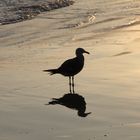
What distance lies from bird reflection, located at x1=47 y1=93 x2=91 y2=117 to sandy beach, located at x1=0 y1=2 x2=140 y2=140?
11cm

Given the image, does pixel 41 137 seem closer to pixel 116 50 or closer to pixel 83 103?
pixel 83 103

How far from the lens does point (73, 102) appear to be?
433 inches

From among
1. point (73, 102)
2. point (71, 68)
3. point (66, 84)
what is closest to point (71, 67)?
point (71, 68)

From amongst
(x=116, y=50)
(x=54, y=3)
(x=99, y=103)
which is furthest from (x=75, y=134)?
(x=54, y=3)

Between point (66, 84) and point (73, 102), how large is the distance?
4.86ft

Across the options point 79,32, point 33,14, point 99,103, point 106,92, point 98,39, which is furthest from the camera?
point 33,14

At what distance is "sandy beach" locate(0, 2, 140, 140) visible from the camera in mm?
8867

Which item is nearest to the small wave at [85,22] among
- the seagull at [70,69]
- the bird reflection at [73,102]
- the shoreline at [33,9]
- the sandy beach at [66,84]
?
the sandy beach at [66,84]

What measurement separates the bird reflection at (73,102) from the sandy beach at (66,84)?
0.11 m

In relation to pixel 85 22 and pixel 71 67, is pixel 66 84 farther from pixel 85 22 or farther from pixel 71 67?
pixel 85 22

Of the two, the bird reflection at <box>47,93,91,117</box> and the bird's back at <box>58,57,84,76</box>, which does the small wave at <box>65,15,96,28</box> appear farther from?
the bird reflection at <box>47,93,91,117</box>

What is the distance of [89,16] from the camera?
876 inches

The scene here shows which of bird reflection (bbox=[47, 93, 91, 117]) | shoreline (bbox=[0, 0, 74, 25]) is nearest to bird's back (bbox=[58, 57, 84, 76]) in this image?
bird reflection (bbox=[47, 93, 91, 117])

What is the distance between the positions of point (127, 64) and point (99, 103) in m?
3.16
